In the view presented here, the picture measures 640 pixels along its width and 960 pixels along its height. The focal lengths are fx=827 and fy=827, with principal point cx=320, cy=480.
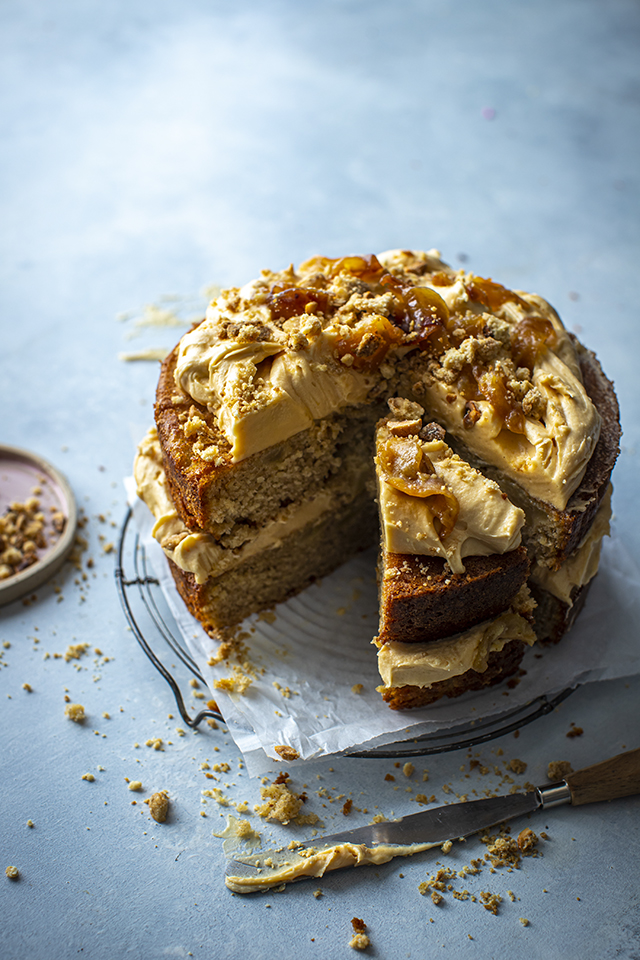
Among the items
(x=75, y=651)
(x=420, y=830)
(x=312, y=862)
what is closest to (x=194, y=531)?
(x=75, y=651)

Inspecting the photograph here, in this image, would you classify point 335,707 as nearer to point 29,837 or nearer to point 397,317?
point 29,837

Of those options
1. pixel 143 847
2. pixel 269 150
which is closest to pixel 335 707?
pixel 143 847

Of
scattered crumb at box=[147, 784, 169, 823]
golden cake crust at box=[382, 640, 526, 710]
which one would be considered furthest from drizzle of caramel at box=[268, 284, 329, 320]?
scattered crumb at box=[147, 784, 169, 823]

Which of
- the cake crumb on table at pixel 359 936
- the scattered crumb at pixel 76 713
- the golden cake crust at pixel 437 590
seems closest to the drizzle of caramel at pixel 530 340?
the golden cake crust at pixel 437 590

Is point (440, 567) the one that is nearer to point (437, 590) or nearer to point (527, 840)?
point (437, 590)

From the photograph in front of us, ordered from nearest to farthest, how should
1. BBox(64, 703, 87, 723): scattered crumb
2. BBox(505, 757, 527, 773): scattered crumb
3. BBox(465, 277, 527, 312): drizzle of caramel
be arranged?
BBox(505, 757, 527, 773): scattered crumb → BBox(64, 703, 87, 723): scattered crumb → BBox(465, 277, 527, 312): drizzle of caramel

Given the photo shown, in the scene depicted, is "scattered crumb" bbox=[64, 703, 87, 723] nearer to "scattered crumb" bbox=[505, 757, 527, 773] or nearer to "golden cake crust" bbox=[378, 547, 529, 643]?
"golden cake crust" bbox=[378, 547, 529, 643]
